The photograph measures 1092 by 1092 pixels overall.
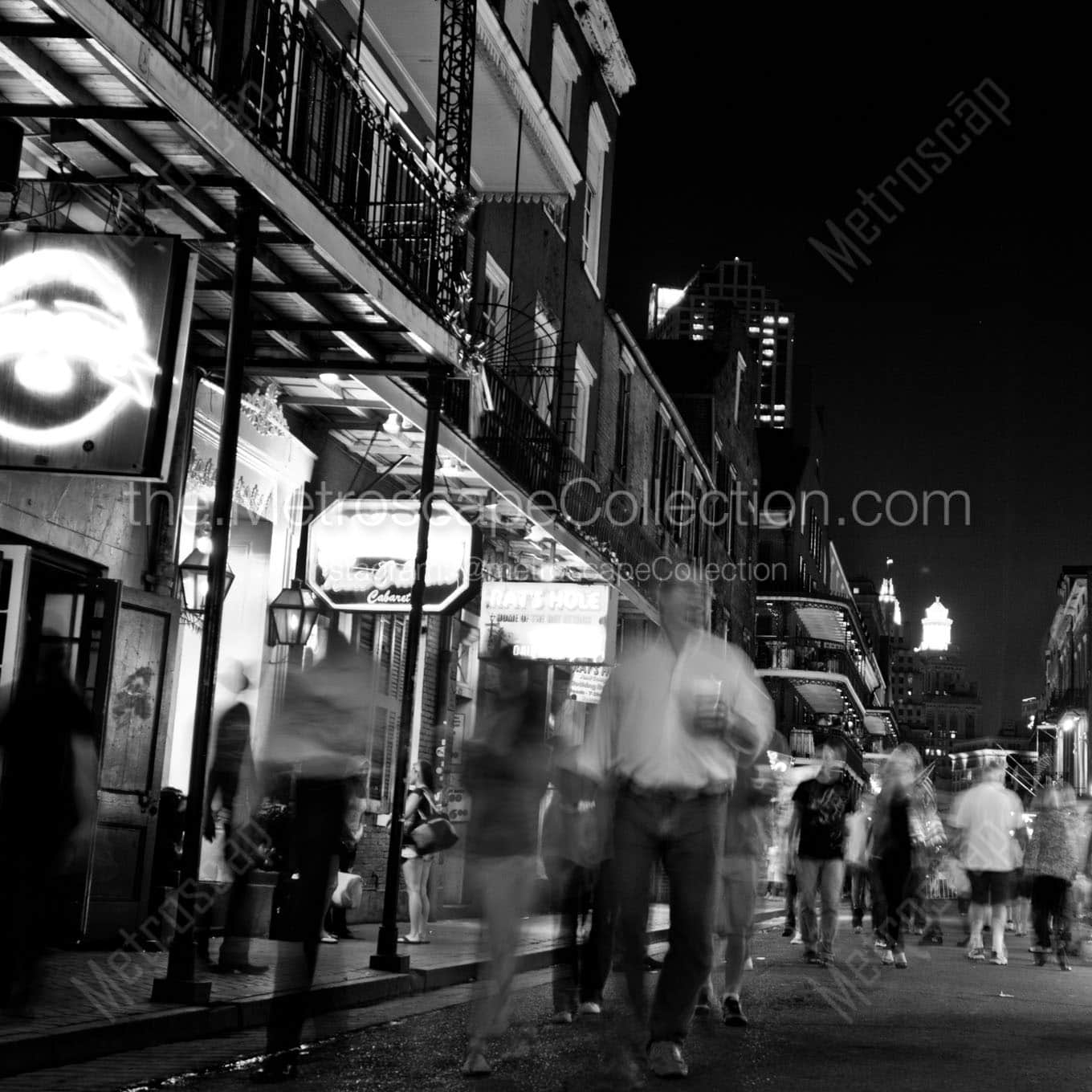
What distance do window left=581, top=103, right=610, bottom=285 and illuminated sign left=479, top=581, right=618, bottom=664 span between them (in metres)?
7.01

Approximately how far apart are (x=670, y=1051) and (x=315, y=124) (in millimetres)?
9381

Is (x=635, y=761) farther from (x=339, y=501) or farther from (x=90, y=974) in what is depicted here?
(x=339, y=501)

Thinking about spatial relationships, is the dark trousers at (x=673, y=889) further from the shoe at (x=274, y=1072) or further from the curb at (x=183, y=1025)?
the shoe at (x=274, y=1072)

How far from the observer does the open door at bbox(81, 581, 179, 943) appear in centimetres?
1094

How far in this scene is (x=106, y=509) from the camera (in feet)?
37.4

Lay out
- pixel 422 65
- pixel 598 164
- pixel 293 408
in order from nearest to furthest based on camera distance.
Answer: pixel 293 408 < pixel 422 65 < pixel 598 164

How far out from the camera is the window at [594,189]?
81.7 ft

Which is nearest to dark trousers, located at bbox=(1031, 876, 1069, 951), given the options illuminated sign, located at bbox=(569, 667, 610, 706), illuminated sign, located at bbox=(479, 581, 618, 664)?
illuminated sign, located at bbox=(479, 581, 618, 664)

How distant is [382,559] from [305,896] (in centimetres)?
713

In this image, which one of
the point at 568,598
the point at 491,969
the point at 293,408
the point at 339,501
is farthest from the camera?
the point at 568,598

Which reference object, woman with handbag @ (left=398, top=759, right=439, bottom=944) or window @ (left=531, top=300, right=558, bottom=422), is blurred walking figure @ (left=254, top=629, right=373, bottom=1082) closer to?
woman with handbag @ (left=398, top=759, right=439, bottom=944)

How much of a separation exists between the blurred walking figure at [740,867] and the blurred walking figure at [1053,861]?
23.1ft

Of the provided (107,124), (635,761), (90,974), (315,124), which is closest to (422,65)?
(315,124)

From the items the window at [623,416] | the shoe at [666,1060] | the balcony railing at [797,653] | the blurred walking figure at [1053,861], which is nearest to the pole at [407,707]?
the shoe at [666,1060]
